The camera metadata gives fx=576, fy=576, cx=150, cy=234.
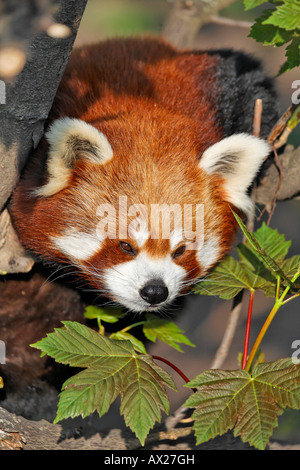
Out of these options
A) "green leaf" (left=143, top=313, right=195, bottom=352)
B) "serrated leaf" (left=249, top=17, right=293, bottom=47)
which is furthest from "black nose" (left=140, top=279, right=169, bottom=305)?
"serrated leaf" (left=249, top=17, right=293, bottom=47)

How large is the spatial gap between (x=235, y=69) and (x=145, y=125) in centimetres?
96

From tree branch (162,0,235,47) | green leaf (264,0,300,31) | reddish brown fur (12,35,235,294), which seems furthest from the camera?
tree branch (162,0,235,47)

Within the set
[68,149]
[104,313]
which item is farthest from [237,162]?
[104,313]

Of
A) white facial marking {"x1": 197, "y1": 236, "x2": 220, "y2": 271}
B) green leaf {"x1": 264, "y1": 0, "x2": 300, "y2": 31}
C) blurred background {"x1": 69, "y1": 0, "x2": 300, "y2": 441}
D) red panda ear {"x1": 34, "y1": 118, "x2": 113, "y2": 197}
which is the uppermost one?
green leaf {"x1": 264, "y1": 0, "x2": 300, "y2": 31}

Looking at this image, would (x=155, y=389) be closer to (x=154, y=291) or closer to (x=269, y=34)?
(x=154, y=291)

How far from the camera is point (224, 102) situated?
3.33m

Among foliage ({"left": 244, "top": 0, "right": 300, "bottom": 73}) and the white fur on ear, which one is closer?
foliage ({"left": 244, "top": 0, "right": 300, "bottom": 73})

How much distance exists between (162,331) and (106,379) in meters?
0.84

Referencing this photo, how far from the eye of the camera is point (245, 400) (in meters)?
2.43

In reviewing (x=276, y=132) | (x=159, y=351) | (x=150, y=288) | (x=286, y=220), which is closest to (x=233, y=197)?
(x=276, y=132)

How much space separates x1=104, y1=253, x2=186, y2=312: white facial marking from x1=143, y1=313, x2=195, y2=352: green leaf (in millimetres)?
290

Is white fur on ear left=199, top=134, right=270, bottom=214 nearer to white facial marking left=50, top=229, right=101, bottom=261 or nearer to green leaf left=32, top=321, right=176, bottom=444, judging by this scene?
white facial marking left=50, top=229, right=101, bottom=261

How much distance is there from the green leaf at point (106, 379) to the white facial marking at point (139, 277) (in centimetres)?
33

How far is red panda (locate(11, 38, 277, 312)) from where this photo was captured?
2.79 m
